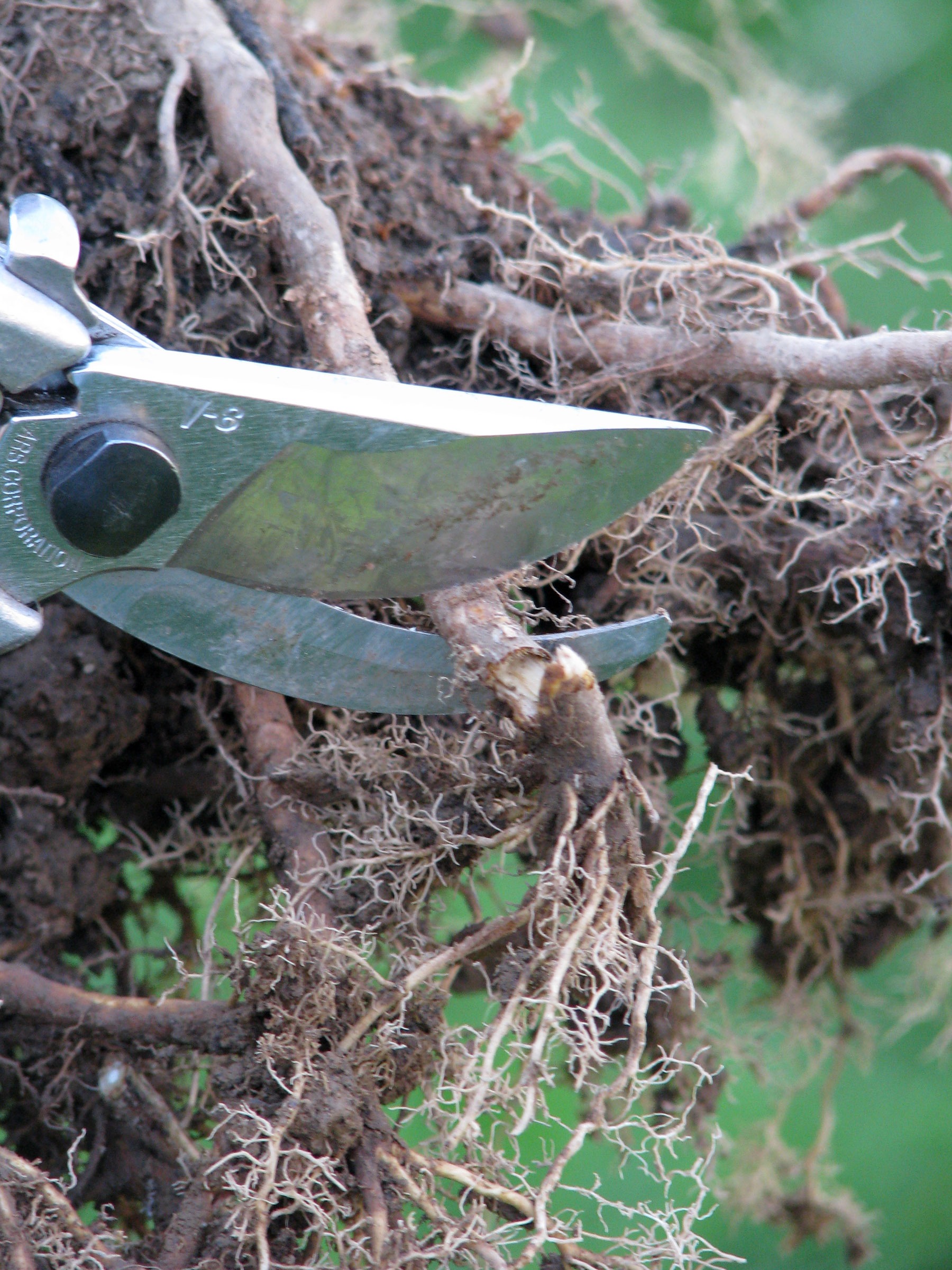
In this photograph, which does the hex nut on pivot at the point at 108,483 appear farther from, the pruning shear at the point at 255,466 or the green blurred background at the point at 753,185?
the green blurred background at the point at 753,185

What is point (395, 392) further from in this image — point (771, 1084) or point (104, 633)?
point (771, 1084)

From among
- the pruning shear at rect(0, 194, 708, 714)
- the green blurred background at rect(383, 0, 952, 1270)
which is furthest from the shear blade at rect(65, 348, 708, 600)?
the green blurred background at rect(383, 0, 952, 1270)

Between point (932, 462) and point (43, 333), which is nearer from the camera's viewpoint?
point (43, 333)

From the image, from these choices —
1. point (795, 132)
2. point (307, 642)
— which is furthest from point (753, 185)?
point (307, 642)

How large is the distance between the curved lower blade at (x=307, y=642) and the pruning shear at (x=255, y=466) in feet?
0.06

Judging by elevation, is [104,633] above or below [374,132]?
below

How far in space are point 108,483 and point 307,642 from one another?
0.40 ft

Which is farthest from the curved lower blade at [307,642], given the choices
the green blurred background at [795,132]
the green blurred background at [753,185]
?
the green blurred background at [795,132]

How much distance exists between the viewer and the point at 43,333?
1.28 feet

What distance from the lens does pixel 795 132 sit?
1.05 meters

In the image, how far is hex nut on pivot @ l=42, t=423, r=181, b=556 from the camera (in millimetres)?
398

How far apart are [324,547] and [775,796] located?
0.41 metres

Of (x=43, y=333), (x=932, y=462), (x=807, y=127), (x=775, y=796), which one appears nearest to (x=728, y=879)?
(x=775, y=796)

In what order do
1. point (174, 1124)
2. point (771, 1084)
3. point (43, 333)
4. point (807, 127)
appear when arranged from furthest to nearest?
point (807, 127) → point (771, 1084) → point (174, 1124) → point (43, 333)
